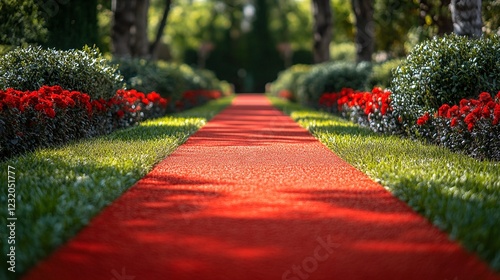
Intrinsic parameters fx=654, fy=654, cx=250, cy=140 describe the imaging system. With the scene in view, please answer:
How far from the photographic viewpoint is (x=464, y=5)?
13.2 metres

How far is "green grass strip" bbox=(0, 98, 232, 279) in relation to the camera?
4.85 m

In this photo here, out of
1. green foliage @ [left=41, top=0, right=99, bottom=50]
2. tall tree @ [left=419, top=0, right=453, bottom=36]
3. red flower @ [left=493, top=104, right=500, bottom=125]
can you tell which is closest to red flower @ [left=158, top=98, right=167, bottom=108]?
green foliage @ [left=41, top=0, right=99, bottom=50]

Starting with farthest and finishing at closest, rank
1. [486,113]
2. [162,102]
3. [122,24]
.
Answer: [122,24], [162,102], [486,113]

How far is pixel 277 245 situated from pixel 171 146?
5.80m

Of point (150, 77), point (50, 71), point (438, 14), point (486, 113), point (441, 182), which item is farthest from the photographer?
point (438, 14)

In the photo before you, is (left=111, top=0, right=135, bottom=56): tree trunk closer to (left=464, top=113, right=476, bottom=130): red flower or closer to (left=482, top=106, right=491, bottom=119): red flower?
(left=464, top=113, right=476, bottom=130): red flower

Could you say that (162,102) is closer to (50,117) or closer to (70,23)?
(70,23)

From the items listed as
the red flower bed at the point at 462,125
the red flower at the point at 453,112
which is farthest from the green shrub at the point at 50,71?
the red flower at the point at 453,112

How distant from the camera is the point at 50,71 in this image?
40.2ft

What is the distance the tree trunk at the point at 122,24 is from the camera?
21.8 m

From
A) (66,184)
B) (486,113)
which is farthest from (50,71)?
(486,113)

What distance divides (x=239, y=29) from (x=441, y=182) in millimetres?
54769

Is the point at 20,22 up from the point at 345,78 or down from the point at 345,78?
up

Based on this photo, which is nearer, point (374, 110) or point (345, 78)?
point (374, 110)
